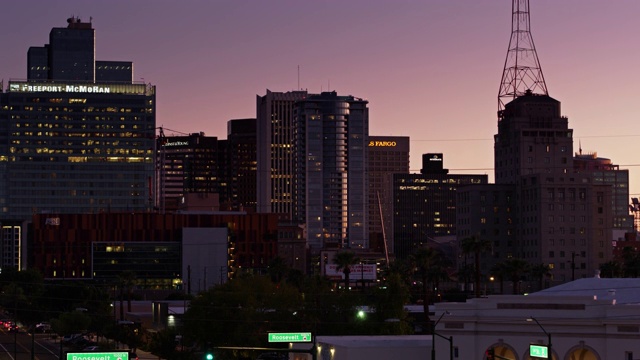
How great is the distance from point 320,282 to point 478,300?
70.4m

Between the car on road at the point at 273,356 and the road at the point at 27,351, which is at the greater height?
the car on road at the point at 273,356

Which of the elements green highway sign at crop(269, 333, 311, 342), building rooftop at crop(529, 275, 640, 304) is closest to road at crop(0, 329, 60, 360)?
green highway sign at crop(269, 333, 311, 342)

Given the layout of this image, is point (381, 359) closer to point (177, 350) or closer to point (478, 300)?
point (478, 300)

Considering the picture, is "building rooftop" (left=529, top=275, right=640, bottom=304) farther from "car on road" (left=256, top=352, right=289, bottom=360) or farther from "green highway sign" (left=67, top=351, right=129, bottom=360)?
"green highway sign" (left=67, top=351, right=129, bottom=360)

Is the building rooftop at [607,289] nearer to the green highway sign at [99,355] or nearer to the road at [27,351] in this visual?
the green highway sign at [99,355]

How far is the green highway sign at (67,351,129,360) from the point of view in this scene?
260ft

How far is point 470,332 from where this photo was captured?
10869 cm

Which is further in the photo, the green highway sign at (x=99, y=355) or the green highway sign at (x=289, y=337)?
the green highway sign at (x=289, y=337)

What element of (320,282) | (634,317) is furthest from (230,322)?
(634,317)

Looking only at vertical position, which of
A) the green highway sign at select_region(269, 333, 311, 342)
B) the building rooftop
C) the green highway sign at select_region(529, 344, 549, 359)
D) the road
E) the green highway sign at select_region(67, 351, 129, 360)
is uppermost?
the building rooftop

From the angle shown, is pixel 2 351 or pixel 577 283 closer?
pixel 577 283

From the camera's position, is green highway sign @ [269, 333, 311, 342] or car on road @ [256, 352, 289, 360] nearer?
green highway sign @ [269, 333, 311, 342]

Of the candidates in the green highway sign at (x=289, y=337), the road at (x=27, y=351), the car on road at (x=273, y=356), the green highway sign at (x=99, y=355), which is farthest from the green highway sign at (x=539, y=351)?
the road at (x=27, y=351)

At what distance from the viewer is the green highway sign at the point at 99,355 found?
79.3 metres
